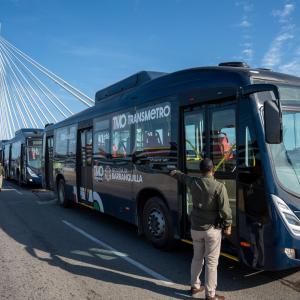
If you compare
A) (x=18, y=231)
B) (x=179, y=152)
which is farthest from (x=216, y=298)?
(x=18, y=231)

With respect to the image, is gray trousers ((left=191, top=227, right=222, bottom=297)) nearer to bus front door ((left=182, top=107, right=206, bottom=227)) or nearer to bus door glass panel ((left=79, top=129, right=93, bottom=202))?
bus front door ((left=182, top=107, right=206, bottom=227))

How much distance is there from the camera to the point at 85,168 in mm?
10734

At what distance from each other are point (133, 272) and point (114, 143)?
133 inches

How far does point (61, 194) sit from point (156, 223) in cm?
680

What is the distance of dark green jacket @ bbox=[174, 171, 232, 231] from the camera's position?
4633 mm

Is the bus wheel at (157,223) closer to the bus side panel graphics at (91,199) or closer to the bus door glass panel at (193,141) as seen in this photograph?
the bus door glass panel at (193,141)

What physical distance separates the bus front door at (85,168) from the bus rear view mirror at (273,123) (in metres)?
6.22

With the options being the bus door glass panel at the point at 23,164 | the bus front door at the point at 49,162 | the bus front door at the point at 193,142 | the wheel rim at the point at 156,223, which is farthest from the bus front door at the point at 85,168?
the bus door glass panel at the point at 23,164

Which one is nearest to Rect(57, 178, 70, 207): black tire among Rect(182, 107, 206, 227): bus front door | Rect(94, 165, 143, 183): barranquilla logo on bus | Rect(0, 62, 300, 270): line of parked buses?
Rect(0, 62, 300, 270): line of parked buses

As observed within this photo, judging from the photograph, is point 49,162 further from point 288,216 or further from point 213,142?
point 288,216

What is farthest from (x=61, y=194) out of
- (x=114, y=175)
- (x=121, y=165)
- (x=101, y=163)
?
(x=121, y=165)

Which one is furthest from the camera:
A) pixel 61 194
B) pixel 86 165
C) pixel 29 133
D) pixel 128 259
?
pixel 29 133

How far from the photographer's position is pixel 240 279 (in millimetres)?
5570

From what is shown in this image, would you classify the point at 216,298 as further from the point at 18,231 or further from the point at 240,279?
the point at 18,231
